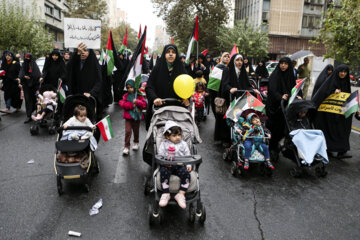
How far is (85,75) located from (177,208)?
3.11 m

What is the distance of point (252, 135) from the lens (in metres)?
4.89

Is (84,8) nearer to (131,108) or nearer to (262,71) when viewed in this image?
(262,71)

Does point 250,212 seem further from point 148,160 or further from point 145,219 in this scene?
point 148,160

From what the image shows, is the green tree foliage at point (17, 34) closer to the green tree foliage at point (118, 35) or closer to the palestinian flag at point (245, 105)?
the palestinian flag at point (245, 105)

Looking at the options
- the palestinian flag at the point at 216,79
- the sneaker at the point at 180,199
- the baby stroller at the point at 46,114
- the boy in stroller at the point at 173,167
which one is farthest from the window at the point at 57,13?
the sneaker at the point at 180,199

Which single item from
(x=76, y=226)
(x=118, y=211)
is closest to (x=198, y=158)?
(x=118, y=211)

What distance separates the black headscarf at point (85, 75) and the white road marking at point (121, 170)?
1295 millimetres

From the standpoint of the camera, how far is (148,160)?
4.52m

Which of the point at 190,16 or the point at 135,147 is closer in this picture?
the point at 135,147

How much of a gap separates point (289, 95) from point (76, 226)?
4785mm

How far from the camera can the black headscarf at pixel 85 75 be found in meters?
5.31

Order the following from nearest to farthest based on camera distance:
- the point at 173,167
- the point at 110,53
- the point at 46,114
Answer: the point at 173,167 → the point at 46,114 → the point at 110,53

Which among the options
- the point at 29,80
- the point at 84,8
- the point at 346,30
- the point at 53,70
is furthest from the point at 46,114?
the point at 84,8

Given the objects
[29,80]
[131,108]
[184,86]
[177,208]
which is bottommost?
[177,208]
